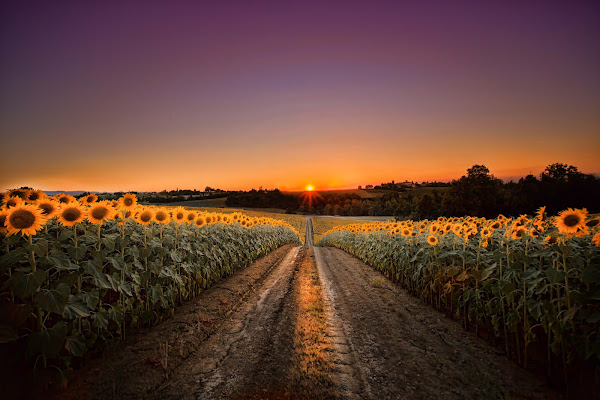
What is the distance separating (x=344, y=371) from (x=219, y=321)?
3.59 m

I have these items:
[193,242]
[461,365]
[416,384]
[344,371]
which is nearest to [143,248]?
[193,242]

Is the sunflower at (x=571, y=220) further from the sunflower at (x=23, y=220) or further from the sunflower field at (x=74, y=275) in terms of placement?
the sunflower at (x=23, y=220)

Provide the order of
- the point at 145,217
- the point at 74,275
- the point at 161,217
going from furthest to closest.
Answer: the point at 161,217
the point at 145,217
the point at 74,275

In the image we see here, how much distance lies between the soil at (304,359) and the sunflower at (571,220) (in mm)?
2463

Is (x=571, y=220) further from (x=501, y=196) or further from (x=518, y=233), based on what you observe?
(x=501, y=196)

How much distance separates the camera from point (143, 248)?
6.50m

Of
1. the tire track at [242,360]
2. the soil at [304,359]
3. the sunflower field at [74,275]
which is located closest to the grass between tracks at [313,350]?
the soil at [304,359]

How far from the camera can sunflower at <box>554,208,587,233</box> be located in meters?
4.79

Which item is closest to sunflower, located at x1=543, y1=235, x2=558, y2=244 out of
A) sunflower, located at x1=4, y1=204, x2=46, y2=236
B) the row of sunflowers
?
the row of sunflowers

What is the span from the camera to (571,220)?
16.1 feet

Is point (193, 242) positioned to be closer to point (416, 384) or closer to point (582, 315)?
point (416, 384)

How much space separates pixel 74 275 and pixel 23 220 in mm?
1049

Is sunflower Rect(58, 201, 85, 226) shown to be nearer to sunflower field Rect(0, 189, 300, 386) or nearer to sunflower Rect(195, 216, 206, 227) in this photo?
sunflower field Rect(0, 189, 300, 386)

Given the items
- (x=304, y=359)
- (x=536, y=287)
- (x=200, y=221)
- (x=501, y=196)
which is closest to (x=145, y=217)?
(x=200, y=221)
